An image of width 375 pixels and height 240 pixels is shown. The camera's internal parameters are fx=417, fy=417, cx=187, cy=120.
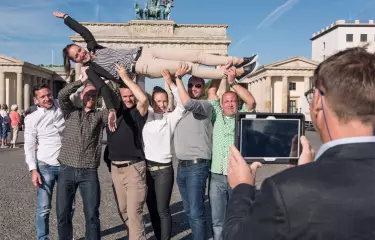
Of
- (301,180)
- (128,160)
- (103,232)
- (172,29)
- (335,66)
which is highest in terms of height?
(172,29)

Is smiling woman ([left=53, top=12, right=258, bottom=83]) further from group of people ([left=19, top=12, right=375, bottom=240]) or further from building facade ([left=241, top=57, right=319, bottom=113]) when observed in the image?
building facade ([left=241, top=57, right=319, bottom=113])

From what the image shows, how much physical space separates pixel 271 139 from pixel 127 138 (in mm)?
2406

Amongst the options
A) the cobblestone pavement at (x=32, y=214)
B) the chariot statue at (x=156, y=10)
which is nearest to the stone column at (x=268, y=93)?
the chariot statue at (x=156, y=10)

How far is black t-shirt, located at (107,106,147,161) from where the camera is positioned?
4.69m

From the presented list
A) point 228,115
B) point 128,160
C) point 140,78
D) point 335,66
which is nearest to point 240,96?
point 228,115

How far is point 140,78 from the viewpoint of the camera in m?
4.77

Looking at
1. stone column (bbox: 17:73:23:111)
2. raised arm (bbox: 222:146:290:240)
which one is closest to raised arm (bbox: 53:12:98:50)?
raised arm (bbox: 222:146:290:240)

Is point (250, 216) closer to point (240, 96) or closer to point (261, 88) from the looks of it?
point (240, 96)

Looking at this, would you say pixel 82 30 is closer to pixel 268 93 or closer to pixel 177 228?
pixel 177 228

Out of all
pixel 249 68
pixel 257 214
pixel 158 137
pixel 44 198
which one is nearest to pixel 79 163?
pixel 44 198

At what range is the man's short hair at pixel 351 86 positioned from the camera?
1378 millimetres

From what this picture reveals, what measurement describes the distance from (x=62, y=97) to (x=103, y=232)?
7.26 feet

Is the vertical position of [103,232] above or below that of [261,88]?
below

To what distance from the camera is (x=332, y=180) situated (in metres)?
1.27
